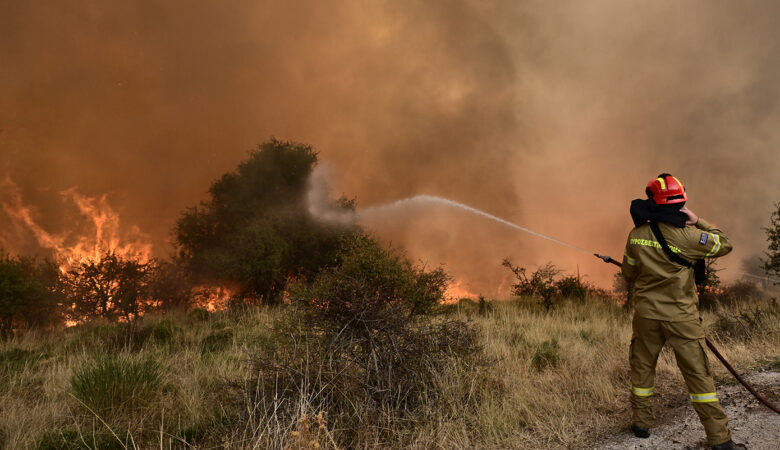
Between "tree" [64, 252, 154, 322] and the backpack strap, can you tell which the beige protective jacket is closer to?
the backpack strap

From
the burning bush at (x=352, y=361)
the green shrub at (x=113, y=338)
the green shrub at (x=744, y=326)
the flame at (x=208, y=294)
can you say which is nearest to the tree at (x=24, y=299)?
the flame at (x=208, y=294)

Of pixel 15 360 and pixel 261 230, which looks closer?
pixel 15 360

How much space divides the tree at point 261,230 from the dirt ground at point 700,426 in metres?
15.8

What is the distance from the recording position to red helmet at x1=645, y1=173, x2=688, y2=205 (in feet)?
17.4

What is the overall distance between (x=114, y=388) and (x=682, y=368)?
704cm

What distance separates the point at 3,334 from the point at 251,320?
29.2ft

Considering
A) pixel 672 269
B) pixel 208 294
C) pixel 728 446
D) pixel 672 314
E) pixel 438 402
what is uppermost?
pixel 208 294

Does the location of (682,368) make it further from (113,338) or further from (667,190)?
(113,338)

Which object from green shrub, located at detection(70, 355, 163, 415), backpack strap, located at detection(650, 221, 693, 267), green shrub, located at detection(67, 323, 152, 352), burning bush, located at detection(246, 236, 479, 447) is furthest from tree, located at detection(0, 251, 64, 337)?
backpack strap, located at detection(650, 221, 693, 267)

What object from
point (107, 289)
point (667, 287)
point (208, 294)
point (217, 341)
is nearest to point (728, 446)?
point (667, 287)

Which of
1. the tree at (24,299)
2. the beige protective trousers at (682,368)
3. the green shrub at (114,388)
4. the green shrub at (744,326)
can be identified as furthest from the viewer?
the tree at (24,299)

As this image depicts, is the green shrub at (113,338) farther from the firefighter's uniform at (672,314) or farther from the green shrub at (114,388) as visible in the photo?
the firefighter's uniform at (672,314)

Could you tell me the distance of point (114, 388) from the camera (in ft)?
19.6

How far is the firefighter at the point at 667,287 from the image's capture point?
5141 mm
